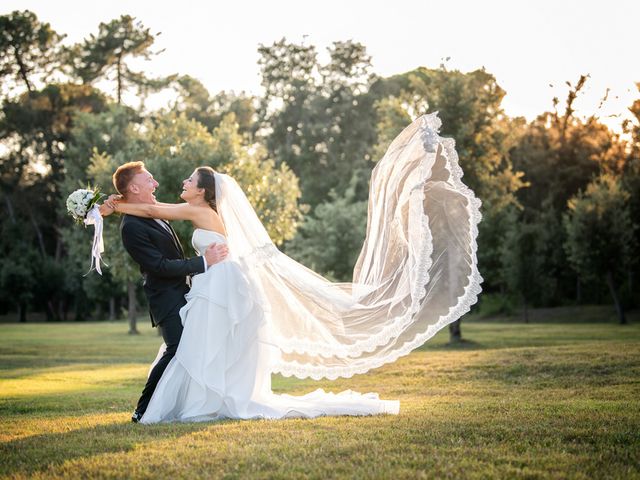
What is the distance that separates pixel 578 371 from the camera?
52.6 ft

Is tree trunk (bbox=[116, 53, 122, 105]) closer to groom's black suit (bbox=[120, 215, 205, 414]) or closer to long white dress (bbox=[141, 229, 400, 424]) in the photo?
groom's black suit (bbox=[120, 215, 205, 414])

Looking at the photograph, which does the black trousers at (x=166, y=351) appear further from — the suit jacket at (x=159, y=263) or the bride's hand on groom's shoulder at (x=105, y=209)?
the bride's hand on groom's shoulder at (x=105, y=209)

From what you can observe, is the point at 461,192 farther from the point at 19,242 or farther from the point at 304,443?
the point at 19,242

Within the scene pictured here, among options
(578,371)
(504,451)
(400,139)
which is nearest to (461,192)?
(400,139)

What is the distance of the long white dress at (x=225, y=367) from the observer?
362 inches

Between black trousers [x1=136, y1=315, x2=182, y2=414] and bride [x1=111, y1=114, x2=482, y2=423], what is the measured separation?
0.12 meters

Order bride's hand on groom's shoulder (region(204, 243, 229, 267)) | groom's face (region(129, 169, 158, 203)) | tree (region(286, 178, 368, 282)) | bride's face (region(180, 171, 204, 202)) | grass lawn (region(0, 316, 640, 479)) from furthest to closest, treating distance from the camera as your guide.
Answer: tree (region(286, 178, 368, 282)) < bride's face (region(180, 171, 204, 202)) < groom's face (region(129, 169, 158, 203)) < bride's hand on groom's shoulder (region(204, 243, 229, 267)) < grass lawn (region(0, 316, 640, 479))

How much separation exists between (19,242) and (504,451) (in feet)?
201

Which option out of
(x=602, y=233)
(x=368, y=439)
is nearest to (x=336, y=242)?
(x=602, y=233)

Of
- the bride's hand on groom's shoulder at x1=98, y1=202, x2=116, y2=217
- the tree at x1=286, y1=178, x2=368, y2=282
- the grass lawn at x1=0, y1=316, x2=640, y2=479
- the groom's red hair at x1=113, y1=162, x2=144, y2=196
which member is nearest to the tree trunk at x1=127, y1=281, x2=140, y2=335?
the tree at x1=286, y1=178, x2=368, y2=282

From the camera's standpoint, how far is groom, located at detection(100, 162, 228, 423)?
935 centimetres

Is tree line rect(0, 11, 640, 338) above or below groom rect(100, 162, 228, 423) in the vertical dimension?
above

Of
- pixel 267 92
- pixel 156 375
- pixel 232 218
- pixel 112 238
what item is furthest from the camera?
pixel 267 92

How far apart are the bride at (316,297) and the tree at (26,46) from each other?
5675 centimetres
